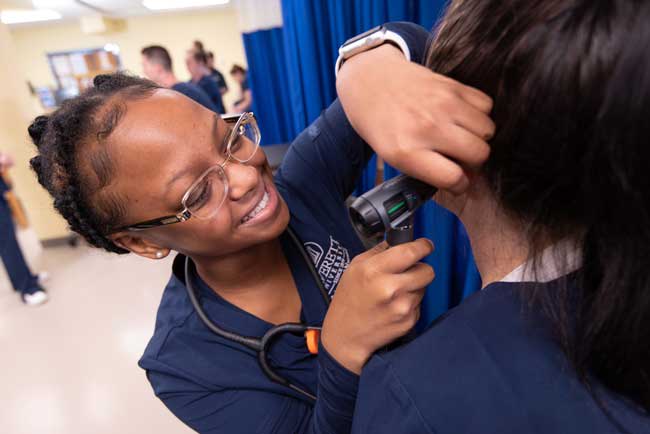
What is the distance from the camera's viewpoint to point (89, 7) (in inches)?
229

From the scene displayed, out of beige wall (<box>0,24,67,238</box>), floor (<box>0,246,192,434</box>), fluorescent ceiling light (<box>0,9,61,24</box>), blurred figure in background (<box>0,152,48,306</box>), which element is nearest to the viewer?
floor (<box>0,246,192,434</box>)

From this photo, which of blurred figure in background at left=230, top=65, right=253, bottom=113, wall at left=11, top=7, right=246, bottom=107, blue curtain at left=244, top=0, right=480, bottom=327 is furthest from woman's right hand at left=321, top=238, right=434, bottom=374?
wall at left=11, top=7, right=246, bottom=107

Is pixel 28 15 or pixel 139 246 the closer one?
pixel 139 246

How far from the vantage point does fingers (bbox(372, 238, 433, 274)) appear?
0.47m

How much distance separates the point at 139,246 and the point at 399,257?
607mm

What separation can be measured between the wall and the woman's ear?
24.1 feet

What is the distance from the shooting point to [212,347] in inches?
29.8

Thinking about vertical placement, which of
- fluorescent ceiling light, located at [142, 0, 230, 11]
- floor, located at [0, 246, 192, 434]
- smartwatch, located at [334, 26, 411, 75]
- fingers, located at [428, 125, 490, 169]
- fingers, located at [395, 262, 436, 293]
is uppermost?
fluorescent ceiling light, located at [142, 0, 230, 11]

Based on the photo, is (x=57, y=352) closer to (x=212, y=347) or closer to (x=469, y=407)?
(x=212, y=347)

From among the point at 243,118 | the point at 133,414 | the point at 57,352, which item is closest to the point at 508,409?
the point at 243,118

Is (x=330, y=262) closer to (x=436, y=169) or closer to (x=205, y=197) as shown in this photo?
(x=205, y=197)

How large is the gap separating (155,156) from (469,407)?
0.62 meters

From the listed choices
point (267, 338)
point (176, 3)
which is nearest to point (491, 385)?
point (267, 338)

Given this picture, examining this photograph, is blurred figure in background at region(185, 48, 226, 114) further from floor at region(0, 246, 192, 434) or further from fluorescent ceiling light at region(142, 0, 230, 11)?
fluorescent ceiling light at region(142, 0, 230, 11)
